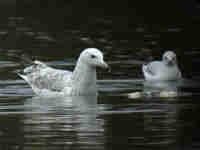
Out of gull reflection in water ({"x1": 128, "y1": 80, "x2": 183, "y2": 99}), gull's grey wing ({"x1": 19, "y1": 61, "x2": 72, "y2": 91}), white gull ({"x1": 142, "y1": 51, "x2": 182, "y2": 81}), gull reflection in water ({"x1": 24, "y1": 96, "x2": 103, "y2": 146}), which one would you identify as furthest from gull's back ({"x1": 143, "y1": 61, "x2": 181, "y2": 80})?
gull reflection in water ({"x1": 24, "y1": 96, "x2": 103, "y2": 146})

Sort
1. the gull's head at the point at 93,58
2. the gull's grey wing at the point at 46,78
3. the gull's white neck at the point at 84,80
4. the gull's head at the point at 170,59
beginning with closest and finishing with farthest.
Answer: the gull's head at the point at 93,58, the gull's white neck at the point at 84,80, the gull's grey wing at the point at 46,78, the gull's head at the point at 170,59

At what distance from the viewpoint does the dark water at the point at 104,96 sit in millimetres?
15914

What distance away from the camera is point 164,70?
86.6 feet

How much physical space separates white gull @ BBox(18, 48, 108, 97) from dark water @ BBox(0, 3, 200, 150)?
38cm

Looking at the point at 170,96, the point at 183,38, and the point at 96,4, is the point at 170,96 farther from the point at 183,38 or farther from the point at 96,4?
the point at 96,4

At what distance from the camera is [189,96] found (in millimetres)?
21859

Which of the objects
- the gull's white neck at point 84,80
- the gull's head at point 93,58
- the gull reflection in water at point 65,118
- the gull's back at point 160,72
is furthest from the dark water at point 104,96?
the gull's head at point 93,58

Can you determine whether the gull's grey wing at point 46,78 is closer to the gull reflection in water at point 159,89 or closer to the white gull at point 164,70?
the gull reflection in water at point 159,89

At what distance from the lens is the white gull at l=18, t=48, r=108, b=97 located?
21828mm

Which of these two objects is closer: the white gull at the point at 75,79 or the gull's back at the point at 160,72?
the white gull at the point at 75,79

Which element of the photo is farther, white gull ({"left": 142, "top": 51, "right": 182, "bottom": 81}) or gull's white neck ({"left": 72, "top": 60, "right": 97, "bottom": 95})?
white gull ({"left": 142, "top": 51, "right": 182, "bottom": 81})

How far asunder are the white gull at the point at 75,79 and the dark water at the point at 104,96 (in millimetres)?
381

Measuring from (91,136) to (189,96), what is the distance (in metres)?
6.05

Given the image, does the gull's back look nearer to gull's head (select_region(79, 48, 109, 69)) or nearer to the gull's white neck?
the gull's white neck
